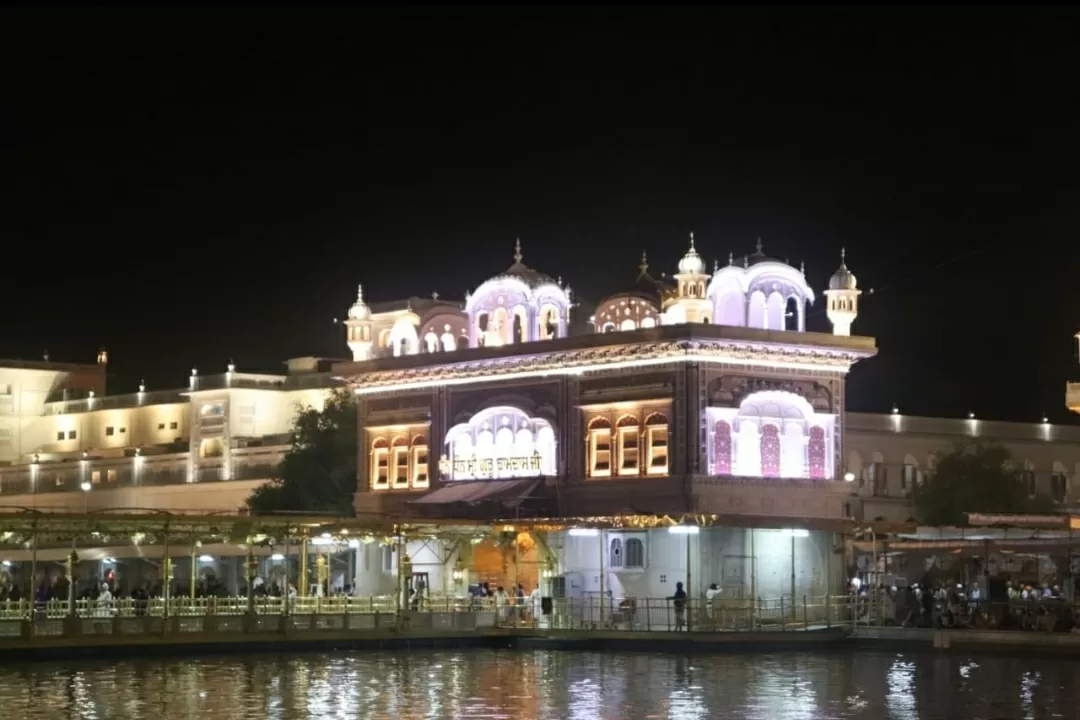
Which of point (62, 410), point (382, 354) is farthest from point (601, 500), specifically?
point (62, 410)

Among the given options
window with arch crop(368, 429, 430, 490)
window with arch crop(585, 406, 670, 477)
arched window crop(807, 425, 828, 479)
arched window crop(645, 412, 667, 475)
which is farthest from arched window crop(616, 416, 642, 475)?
window with arch crop(368, 429, 430, 490)

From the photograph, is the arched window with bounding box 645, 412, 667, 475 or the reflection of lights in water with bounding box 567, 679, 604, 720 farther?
the arched window with bounding box 645, 412, 667, 475

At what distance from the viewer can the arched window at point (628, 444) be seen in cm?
5616

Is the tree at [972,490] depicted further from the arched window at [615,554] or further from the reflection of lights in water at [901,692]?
the reflection of lights in water at [901,692]

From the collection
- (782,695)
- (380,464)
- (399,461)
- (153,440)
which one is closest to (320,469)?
(380,464)

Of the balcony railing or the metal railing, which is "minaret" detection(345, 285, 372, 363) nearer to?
the metal railing

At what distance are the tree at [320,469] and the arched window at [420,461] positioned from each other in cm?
1025

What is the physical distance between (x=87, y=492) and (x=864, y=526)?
54494mm

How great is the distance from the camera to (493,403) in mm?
59625

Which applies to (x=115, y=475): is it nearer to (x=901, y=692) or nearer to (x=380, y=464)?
(x=380, y=464)

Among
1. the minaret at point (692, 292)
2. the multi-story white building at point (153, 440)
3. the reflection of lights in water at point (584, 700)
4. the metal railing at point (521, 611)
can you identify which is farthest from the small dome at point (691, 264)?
the multi-story white building at point (153, 440)

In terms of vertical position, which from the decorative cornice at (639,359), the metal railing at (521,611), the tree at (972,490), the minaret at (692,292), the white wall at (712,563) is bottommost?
the metal railing at (521,611)

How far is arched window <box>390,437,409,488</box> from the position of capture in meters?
63.2

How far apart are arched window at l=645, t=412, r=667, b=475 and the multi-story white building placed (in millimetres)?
36917
